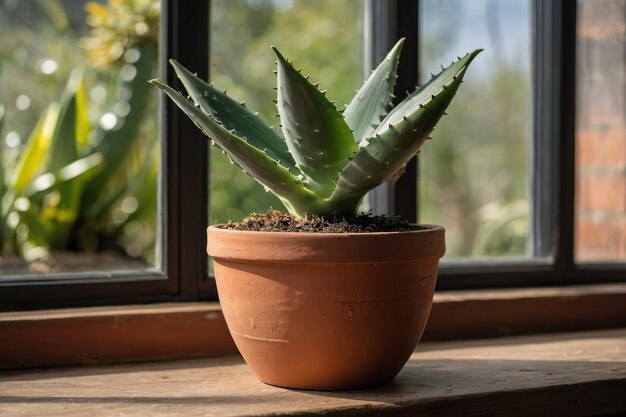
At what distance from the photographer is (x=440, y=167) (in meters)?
2.34

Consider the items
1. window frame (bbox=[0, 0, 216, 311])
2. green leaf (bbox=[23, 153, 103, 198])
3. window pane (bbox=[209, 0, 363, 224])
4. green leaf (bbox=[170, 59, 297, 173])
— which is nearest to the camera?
green leaf (bbox=[170, 59, 297, 173])

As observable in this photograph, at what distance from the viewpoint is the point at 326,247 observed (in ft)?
3.59

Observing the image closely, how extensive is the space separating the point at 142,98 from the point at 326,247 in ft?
3.20

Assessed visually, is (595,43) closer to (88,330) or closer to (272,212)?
(272,212)

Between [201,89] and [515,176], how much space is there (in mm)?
1201

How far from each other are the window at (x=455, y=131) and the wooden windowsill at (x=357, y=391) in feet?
0.67

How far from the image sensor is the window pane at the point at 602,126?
1929mm

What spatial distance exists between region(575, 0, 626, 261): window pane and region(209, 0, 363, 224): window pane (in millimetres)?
561

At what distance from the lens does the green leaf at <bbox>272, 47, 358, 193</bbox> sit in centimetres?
109

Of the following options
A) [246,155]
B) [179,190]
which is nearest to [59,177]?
[179,190]

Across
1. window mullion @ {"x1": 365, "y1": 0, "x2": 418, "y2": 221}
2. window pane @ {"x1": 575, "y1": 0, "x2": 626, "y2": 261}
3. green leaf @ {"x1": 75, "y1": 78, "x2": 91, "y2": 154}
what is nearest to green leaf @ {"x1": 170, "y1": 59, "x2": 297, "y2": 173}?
window mullion @ {"x1": 365, "y1": 0, "x2": 418, "y2": 221}

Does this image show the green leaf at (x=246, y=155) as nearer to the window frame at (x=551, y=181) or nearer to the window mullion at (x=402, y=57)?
the window mullion at (x=402, y=57)

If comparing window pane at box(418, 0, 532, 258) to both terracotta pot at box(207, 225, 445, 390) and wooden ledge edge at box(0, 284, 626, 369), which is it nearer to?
wooden ledge edge at box(0, 284, 626, 369)

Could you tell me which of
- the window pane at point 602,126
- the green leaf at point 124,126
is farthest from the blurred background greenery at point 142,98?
the window pane at point 602,126
